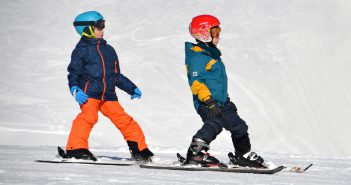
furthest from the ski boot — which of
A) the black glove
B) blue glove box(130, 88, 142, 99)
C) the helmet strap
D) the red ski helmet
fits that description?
the helmet strap

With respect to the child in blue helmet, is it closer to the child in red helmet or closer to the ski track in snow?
the ski track in snow

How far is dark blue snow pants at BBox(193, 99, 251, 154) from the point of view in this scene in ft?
18.4

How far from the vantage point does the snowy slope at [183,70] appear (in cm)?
881

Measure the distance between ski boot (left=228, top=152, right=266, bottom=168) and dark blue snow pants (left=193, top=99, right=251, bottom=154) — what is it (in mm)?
70

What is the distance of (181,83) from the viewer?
10.3m

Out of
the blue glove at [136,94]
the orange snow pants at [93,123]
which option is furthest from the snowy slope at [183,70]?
the orange snow pants at [93,123]

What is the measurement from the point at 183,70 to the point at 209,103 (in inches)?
206

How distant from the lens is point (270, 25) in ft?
41.2

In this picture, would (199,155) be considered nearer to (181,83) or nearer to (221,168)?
(221,168)

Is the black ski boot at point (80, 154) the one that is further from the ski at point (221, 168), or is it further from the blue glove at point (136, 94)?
the blue glove at point (136, 94)

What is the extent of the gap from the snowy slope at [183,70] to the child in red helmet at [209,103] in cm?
270

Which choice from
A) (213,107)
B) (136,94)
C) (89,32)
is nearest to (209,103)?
(213,107)

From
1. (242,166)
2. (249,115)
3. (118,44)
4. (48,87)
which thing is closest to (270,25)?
(118,44)

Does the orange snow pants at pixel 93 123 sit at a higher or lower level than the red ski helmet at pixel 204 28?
lower
